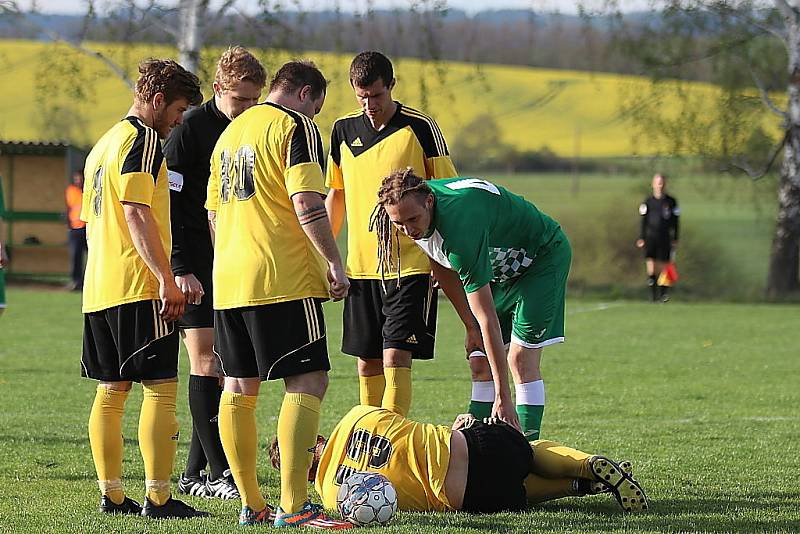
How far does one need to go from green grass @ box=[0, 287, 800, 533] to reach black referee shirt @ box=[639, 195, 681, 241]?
4.68m

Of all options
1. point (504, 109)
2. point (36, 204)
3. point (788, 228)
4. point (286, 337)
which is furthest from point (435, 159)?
point (504, 109)

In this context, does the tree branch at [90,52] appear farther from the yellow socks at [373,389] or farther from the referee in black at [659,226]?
the yellow socks at [373,389]

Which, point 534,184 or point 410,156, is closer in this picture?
point 410,156

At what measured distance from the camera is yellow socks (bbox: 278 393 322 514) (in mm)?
5223

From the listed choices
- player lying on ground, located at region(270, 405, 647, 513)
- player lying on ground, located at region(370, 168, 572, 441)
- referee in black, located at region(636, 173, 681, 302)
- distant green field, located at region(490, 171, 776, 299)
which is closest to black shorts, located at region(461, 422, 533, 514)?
player lying on ground, located at region(270, 405, 647, 513)

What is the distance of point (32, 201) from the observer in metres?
26.0

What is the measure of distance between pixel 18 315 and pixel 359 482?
13.2 metres

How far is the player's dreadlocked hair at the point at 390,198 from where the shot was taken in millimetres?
5383

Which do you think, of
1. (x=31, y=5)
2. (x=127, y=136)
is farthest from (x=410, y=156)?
(x=31, y=5)

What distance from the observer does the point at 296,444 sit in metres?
5.26

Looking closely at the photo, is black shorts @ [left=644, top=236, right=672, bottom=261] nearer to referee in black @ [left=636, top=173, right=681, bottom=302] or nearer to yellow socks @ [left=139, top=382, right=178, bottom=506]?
referee in black @ [left=636, top=173, right=681, bottom=302]

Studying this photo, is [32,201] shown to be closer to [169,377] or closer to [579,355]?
[579,355]

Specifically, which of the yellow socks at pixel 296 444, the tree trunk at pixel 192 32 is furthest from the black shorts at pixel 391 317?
the tree trunk at pixel 192 32

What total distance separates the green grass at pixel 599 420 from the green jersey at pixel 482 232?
3.74 ft
